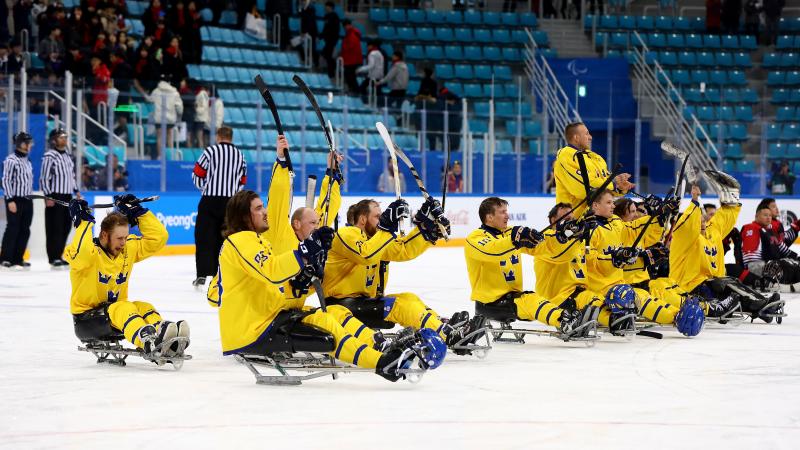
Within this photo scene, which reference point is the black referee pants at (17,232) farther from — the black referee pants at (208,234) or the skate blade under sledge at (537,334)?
the skate blade under sledge at (537,334)

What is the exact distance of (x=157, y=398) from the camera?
534cm

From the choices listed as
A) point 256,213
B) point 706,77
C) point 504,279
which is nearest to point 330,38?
point 706,77

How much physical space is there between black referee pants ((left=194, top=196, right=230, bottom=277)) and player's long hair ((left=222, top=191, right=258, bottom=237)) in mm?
5342

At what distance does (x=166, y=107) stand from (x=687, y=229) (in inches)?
A: 293

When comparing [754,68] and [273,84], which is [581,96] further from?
[754,68]

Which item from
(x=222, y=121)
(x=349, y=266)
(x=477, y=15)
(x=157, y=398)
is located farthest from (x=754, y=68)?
(x=157, y=398)

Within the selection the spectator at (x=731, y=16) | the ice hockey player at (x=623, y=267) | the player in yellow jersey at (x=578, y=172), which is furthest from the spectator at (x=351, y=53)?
the ice hockey player at (x=623, y=267)

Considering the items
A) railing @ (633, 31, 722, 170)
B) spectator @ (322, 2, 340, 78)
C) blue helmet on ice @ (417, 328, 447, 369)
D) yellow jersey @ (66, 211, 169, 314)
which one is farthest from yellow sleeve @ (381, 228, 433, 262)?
spectator @ (322, 2, 340, 78)

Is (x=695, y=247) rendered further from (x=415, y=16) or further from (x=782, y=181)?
(x=415, y=16)

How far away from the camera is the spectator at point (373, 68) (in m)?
20.9

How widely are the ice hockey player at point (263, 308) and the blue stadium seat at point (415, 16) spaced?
1863 cm

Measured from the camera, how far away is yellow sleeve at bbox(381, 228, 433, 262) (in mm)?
6500

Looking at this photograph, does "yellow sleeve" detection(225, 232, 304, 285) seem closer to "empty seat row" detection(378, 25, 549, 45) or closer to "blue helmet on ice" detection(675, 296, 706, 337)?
"blue helmet on ice" detection(675, 296, 706, 337)

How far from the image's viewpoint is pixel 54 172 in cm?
Result: 1305
